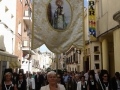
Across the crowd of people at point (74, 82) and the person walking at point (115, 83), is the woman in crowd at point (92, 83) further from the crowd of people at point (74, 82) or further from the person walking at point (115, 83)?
the person walking at point (115, 83)

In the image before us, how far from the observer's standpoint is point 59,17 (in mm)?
7965

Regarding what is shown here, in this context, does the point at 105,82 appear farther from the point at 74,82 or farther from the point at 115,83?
the point at 74,82

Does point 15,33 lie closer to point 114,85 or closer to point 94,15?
point 94,15

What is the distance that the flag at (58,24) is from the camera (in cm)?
762

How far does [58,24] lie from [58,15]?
0.33 metres

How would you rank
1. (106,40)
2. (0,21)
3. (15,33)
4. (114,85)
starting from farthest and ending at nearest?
(15,33), (106,40), (0,21), (114,85)

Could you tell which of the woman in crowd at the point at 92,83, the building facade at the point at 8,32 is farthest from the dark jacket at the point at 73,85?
the building facade at the point at 8,32

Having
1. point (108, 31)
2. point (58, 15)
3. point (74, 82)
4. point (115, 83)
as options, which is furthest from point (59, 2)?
point (108, 31)

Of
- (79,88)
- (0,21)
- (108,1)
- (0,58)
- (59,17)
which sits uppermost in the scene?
(108,1)

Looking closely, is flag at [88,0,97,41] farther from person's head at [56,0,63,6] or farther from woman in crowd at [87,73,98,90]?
person's head at [56,0,63,6]

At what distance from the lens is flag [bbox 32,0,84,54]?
7625mm

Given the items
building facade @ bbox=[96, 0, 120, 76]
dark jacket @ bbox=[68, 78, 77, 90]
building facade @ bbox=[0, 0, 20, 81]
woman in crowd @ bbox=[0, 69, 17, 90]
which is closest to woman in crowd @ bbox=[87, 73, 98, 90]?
woman in crowd @ bbox=[0, 69, 17, 90]

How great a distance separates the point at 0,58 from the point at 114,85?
704 centimetres

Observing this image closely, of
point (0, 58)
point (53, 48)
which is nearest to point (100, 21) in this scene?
point (0, 58)
